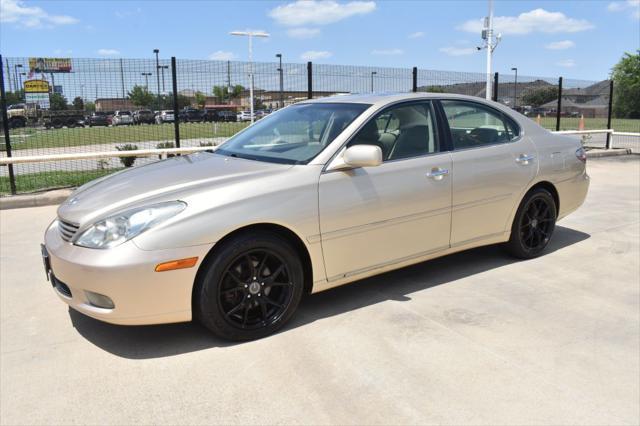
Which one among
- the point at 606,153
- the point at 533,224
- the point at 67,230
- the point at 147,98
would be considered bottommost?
the point at 533,224

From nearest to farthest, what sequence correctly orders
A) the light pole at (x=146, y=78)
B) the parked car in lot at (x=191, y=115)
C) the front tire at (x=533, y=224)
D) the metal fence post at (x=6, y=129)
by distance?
the front tire at (x=533, y=224) → the metal fence post at (x=6, y=129) → the light pole at (x=146, y=78) → the parked car in lot at (x=191, y=115)

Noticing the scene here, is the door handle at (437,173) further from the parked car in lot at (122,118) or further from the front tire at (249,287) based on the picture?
the parked car in lot at (122,118)

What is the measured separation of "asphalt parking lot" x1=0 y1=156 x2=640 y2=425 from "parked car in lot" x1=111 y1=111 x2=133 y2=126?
6337 millimetres

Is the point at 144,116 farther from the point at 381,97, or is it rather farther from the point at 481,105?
the point at 481,105

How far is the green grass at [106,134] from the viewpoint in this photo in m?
9.93

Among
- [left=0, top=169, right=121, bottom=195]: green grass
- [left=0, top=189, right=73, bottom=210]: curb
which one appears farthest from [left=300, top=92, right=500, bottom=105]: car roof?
[left=0, top=169, right=121, bottom=195]: green grass

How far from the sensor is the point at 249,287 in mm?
A: 3531

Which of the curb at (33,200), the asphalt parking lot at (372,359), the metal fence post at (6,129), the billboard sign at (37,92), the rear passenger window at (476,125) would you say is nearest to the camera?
the asphalt parking lot at (372,359)

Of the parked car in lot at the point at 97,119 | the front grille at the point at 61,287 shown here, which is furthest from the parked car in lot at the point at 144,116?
the front grille at the point at 61,287

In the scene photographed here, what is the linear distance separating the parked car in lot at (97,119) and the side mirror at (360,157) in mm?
7928

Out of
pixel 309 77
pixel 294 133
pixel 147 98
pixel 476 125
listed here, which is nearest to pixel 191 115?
pixel 147 98

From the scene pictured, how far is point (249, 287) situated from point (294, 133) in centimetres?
155

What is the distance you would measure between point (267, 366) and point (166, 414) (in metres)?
0.68

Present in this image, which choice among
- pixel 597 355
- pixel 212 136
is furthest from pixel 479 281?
pixel 212 136
